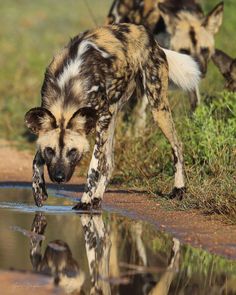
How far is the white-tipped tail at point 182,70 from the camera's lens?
8.66 metres

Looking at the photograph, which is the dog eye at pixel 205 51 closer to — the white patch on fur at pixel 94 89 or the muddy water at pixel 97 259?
the white patch on fur at pixel 94 89

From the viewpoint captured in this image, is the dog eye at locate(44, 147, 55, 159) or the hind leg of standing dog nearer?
the dog eye at locate(44, 147, 55, 159)

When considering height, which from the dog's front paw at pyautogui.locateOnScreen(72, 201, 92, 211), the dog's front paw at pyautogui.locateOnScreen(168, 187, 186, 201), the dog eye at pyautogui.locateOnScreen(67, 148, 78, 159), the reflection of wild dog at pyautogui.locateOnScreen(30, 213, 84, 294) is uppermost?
the dog eye at pyautogui.locateOnScreen(67, 148, 78, 159)

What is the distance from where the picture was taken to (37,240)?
6.21m

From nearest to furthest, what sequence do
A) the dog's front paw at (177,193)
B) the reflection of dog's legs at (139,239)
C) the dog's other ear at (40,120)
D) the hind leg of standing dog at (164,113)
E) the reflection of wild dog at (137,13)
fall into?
the reflection of dog's legs at (139,239) → the dog's other ear at (40,120) → the dog's front paw at (177,193) → the hind leg of standing dog at (164,113) → the reflection of wild dog at (137,13)

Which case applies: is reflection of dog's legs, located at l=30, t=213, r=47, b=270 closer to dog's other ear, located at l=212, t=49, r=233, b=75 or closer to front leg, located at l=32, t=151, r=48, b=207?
front leg, located at l=32, t=151, r=48, b=207

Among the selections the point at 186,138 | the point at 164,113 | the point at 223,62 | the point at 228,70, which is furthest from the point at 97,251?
the point at 223,62

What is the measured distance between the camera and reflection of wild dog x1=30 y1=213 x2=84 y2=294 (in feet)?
16.6

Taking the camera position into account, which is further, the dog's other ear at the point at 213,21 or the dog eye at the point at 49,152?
the dog's other ear at the point at 213,21

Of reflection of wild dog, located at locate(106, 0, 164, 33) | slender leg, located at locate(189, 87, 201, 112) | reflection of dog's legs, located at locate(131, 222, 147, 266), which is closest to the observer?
reflection of dog's legs, located at locate(131, 222, 147, 266)

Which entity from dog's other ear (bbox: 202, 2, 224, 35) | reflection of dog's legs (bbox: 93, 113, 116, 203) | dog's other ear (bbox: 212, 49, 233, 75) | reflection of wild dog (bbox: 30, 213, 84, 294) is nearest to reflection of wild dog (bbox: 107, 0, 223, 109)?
dog's other ear (bbox: 202, 2, 224, 35)

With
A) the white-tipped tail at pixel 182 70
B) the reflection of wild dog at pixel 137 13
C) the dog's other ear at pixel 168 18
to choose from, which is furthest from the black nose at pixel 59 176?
the reflection of wild dog at pixel 137 13

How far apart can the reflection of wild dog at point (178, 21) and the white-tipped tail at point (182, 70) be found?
74.8 inches

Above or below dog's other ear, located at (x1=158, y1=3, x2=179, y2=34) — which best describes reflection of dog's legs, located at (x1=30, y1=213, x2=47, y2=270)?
below
